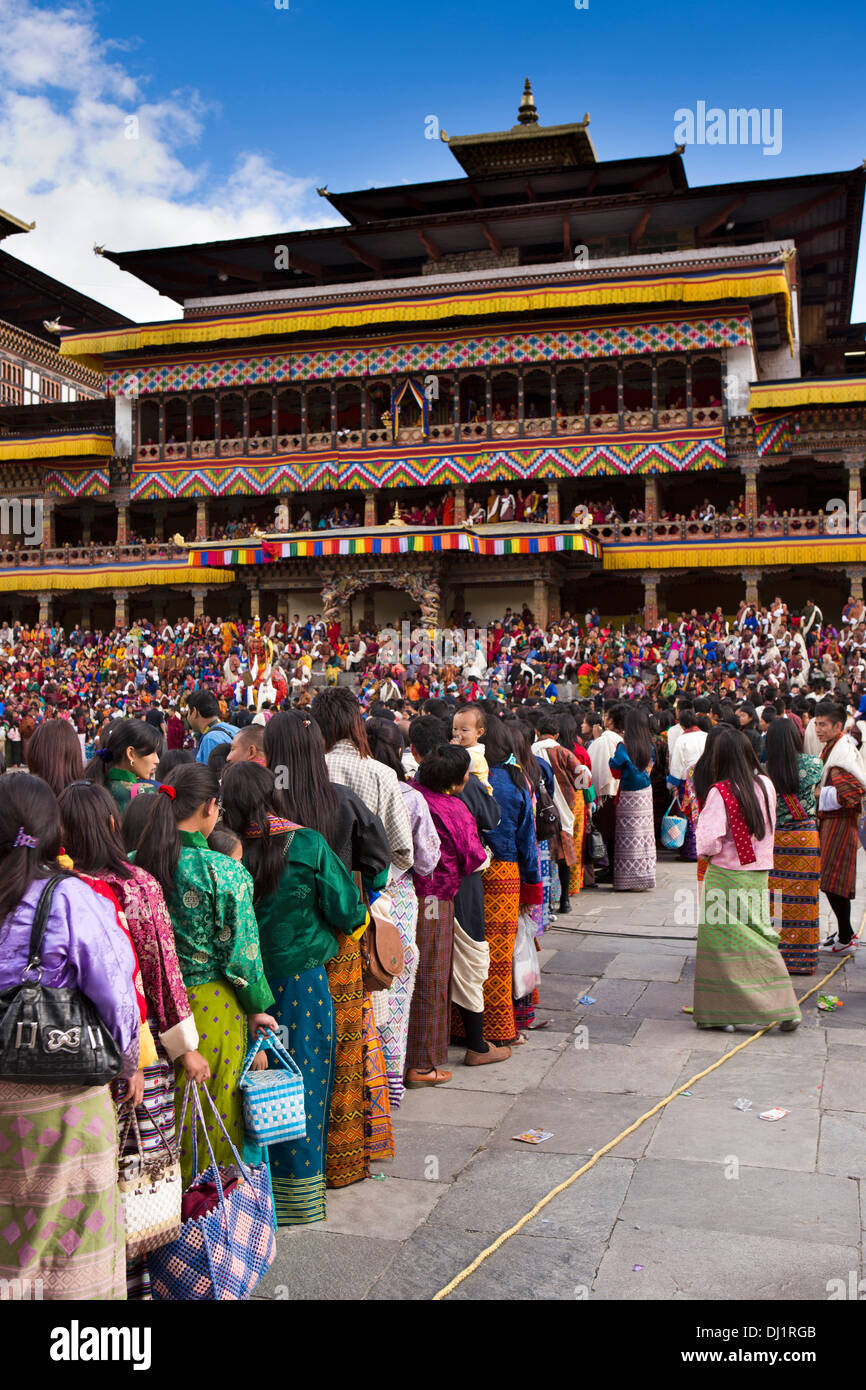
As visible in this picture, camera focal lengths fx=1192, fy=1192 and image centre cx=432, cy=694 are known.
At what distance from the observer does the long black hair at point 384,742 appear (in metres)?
6.21

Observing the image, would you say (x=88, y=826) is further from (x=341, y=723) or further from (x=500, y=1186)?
(x=500, y=1186)

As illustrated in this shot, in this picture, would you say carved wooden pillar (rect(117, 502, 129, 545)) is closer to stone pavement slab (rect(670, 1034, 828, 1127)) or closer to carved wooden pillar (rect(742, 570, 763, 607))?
carved wooden pillar (rect(742, 570, 763, 607))

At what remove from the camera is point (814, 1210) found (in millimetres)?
4699

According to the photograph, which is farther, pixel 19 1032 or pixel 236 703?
pixel 236 703

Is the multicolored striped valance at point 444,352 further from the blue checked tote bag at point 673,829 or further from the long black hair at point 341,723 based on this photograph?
the long black hair at point 341,723

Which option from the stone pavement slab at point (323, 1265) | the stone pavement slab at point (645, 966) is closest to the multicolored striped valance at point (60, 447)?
the stone pavement slab at point (645, 966)

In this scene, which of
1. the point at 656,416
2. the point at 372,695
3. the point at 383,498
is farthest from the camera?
the point at 383,498

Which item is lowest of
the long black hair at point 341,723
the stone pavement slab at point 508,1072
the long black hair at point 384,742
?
the stone pavement slab at point 508,1072

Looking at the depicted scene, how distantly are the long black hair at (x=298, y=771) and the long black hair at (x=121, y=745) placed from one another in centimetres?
150

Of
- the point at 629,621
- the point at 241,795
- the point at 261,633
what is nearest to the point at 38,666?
the point at 261,633

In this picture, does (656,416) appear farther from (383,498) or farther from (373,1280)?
(373,1280)

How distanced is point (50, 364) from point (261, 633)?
871 inches

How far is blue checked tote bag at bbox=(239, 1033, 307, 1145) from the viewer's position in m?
4.21

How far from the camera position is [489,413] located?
33.3 m
